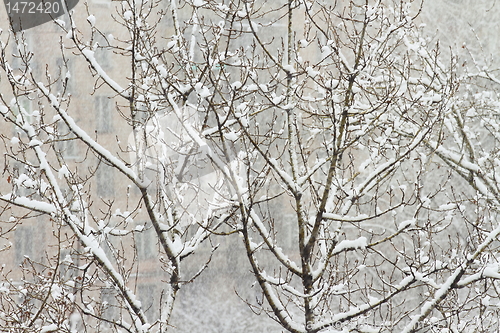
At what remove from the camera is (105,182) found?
23641mm

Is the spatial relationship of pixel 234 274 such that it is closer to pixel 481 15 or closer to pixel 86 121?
pixel 86 121

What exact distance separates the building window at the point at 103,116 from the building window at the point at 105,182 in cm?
183

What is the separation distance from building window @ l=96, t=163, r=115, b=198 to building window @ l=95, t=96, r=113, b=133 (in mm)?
1830

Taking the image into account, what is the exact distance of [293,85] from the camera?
6.11m

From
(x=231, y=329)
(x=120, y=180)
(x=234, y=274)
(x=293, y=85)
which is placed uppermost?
(x=120, y=180)

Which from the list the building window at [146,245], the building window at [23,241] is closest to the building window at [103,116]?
the building window at [146,245]

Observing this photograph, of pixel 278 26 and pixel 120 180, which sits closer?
pixel 120 180

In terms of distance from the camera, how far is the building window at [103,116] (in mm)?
23969

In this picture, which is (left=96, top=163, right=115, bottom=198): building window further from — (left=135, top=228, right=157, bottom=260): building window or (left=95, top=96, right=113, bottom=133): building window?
(left=135, top=228, right=157, bottom=260): building window

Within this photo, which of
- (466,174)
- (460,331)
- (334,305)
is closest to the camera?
(460,331)

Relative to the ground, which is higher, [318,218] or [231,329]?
[231,329]

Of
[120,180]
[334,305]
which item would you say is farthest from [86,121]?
[334,305]

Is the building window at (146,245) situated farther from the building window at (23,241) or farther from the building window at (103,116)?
the building window at (103,116)

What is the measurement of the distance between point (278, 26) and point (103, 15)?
833 cm
